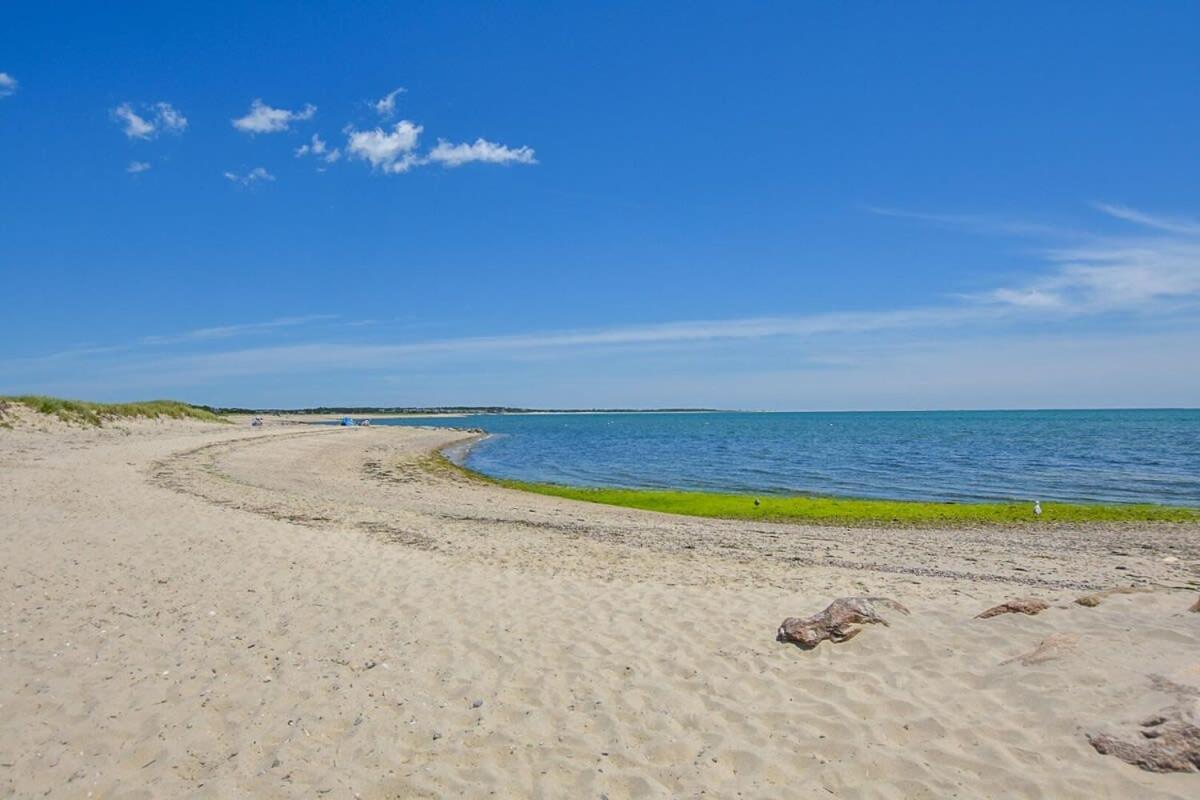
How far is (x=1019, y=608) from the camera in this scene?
7.68 metres

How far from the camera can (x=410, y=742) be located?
5531 millimetres

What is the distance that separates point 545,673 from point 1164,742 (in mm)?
4748

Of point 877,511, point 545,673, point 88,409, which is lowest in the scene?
point 877,511

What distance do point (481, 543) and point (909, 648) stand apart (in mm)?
8810

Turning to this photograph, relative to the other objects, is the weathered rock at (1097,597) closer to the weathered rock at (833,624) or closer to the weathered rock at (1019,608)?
the weathered rock at (1019,608)

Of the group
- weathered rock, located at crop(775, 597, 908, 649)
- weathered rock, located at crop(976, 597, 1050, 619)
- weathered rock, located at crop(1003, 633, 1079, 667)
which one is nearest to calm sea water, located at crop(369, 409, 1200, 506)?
weathered rock, located at crop(976, 597, 1050, 619)

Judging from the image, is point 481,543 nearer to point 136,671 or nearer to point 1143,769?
point 136,671

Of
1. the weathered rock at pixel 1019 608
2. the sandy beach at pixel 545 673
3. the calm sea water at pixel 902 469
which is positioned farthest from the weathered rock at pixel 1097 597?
the calm sea water at pixel 902 469

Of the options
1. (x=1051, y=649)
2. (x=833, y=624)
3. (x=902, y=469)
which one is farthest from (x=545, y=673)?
(x=902, y=469)

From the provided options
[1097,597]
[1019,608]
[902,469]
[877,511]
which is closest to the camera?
[1019,608]

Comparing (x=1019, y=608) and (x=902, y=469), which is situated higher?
(x=1019, y=608)

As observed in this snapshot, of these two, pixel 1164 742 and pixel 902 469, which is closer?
pixel 1164 742

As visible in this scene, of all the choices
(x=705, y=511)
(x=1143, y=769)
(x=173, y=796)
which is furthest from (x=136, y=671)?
(x=705, y=511)

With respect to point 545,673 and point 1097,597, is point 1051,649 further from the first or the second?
point 545,673
